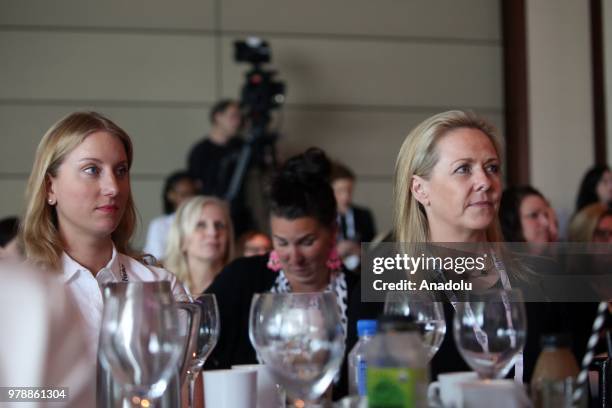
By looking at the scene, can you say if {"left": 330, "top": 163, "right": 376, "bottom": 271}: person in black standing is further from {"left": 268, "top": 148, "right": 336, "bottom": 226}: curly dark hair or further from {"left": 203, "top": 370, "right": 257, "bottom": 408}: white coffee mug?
{"left": 203, "top": 370, "right": 257, "bottom": 408}: white coffee mug

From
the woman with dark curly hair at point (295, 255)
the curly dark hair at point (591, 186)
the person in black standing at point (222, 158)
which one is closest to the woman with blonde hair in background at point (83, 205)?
the woman with dark curly hair at point (295, 255)

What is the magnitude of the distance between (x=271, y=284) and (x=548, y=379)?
5.54 ft

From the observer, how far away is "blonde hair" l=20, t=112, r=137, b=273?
6.58 feet

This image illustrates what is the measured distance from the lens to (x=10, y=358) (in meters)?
0.99

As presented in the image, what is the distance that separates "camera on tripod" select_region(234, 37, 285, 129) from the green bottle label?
437cm

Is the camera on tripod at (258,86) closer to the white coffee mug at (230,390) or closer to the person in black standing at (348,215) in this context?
the person in black standing at (348,215)

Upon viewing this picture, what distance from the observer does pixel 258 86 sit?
218 inches

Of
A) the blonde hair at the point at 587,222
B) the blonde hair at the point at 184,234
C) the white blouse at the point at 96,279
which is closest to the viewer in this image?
the white blouse at the point at 96,279

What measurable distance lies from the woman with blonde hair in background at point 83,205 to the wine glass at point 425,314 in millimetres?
706

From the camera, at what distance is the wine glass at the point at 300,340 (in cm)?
122

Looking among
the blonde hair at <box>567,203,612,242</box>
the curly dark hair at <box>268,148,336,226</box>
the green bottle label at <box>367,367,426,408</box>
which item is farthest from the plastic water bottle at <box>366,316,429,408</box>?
the blonde hair at <box>567,203,612,242</box>

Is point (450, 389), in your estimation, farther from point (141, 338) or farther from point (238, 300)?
point (238, 300)

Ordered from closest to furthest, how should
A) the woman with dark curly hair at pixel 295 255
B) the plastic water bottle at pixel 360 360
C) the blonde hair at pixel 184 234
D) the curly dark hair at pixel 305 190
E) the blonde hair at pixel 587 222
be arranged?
the plastic water bottle at pixel 360 360, the woman with dark curly hair at pixel 295 255, the curly dark hair at pixel 305 190, the blonde hair at pixel 184 234, the blonde hair at pixel 587 222

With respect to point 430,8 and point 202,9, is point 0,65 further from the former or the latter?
point 430,8
